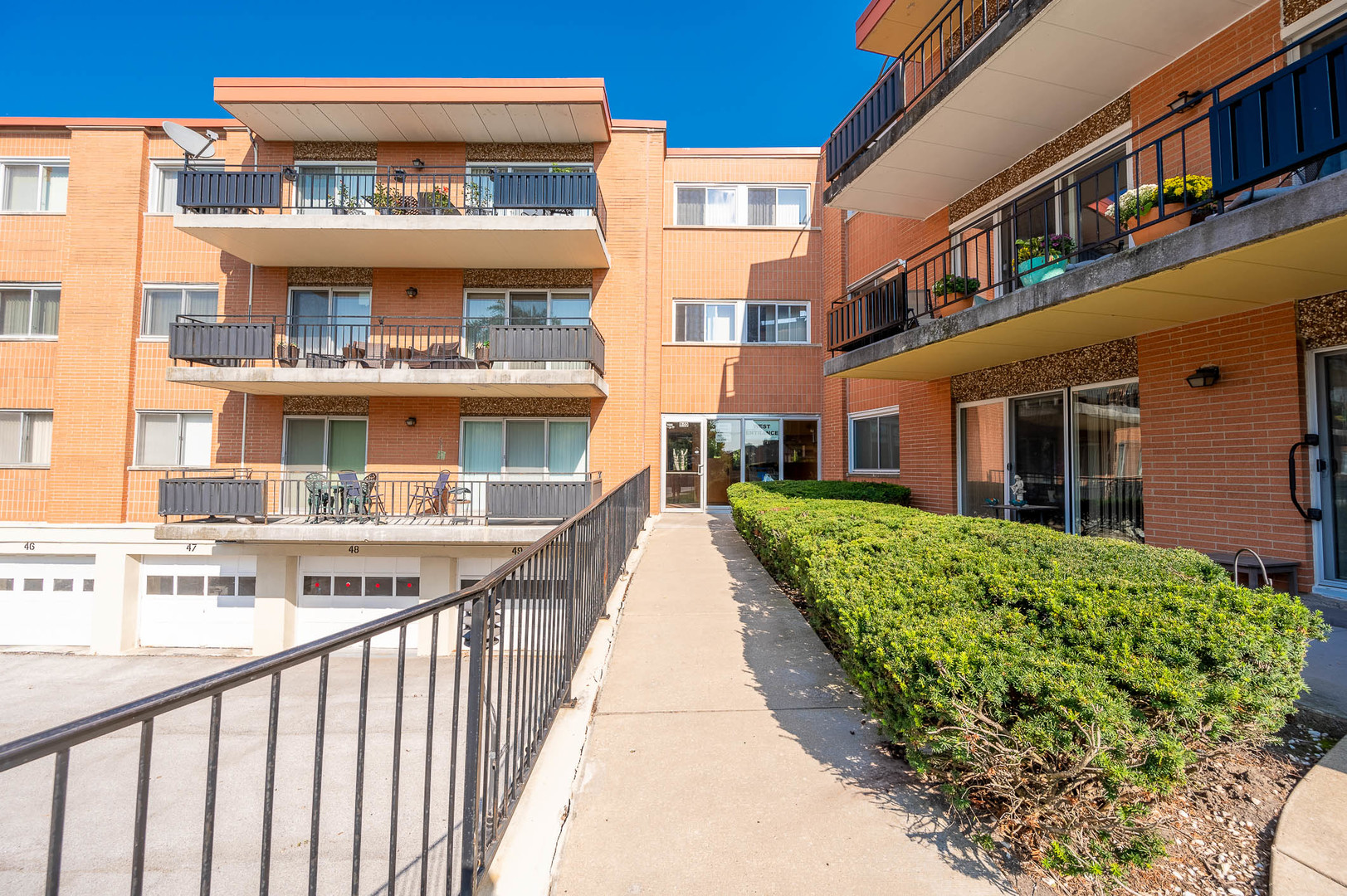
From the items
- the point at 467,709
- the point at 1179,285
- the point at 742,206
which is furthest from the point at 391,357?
the point at 1179,285

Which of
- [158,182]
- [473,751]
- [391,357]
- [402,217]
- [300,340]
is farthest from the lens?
A: [158,182]

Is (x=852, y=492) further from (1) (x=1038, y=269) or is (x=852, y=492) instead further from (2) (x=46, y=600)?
(2) (x=46, y=600)

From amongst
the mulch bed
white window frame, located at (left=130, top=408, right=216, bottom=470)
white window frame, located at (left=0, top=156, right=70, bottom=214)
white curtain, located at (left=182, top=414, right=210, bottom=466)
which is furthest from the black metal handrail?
white window frame, located at (left=0, top=156, right=70, bottom=214)

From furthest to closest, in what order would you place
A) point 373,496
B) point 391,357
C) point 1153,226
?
1. point 373,496
2. point 391,357
3. point 1153,226

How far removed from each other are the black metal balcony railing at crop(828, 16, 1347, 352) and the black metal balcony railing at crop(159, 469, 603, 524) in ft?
21.5

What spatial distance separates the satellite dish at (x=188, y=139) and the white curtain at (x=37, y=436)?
723 centimetres

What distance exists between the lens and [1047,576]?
3.39m

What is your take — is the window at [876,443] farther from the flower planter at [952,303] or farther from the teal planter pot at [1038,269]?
the teal planter pot at [1038,269]

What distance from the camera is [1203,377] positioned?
19.4 ft

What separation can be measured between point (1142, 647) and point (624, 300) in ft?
42.8

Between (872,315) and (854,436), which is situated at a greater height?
(872,315)

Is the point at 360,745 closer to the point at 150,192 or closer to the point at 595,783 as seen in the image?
the point at 595,783

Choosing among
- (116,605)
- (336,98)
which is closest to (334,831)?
(116,605)

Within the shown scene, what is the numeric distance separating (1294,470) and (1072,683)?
5.15 meters
